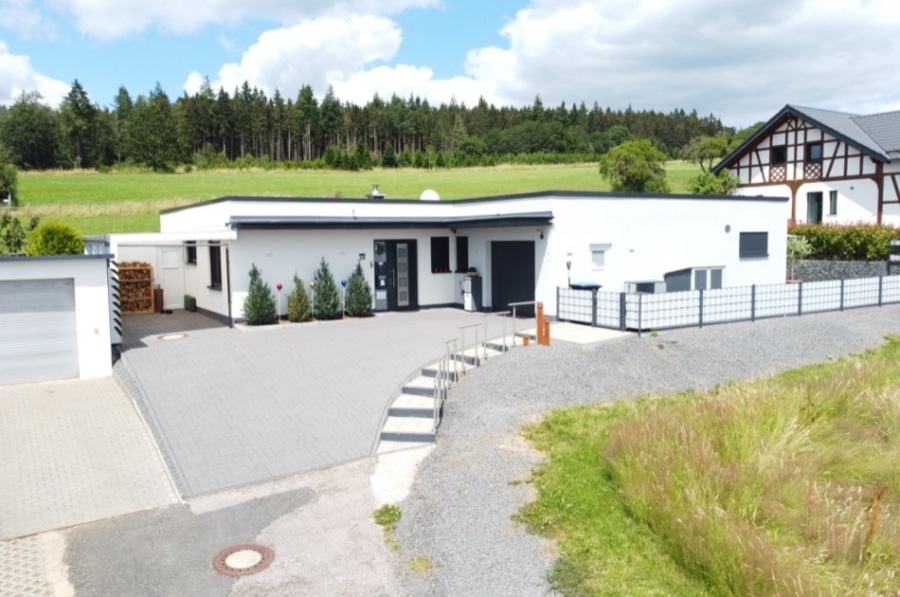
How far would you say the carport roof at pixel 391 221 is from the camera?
1667cm

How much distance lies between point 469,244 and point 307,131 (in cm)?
7201

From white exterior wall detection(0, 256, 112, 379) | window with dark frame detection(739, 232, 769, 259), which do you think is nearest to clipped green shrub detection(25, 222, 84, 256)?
white exterior wall detection(0, 256, 112, 379)

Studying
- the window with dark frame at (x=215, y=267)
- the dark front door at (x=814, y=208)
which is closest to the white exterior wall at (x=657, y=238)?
the window with dark frame at (x=215, y=267)

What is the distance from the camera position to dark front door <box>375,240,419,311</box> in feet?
64.1

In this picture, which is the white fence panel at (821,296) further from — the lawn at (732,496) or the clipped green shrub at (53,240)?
the clipped green shrub at (53,240)

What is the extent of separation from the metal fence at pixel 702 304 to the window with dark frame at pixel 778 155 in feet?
57.9

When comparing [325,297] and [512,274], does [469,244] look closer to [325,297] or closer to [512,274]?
[512,274]

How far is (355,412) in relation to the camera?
998cm

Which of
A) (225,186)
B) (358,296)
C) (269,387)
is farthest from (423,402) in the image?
(225,186)

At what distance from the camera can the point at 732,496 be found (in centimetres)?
599

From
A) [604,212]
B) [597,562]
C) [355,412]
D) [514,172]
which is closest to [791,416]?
[597,562]

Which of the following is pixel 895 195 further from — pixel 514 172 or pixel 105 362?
pixel 514 172

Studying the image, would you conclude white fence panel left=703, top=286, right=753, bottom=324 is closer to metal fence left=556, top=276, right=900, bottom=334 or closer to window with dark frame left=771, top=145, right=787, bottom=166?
metal fence left=556, top=276, right=900, bottom=334

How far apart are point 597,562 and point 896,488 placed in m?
3.29
